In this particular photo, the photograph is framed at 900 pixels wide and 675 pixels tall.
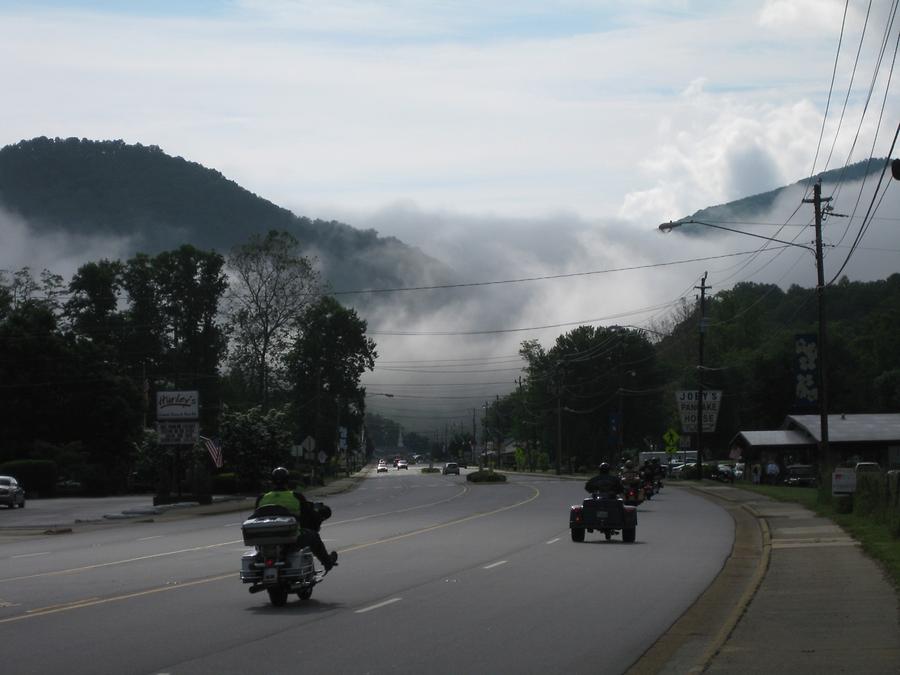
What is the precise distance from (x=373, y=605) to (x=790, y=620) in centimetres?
523

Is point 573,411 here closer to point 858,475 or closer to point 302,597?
point 858,475

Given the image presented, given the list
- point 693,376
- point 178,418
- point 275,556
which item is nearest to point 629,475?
point 178,418

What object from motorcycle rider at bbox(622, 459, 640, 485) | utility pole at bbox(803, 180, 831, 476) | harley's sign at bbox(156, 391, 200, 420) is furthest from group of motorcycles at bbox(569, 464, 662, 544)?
harley's sign at bbox(156, 391, 200, 420)

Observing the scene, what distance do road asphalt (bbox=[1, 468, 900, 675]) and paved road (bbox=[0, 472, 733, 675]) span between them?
0.43 meters

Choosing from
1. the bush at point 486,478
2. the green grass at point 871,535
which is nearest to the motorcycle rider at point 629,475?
the green grass at point 871,535

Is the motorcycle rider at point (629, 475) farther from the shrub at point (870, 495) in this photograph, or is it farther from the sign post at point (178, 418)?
the sign post at point (178, 418)

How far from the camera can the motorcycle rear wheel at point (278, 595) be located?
16328 mm

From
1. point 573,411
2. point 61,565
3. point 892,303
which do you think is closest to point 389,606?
point 61,565

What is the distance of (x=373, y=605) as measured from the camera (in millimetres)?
16422

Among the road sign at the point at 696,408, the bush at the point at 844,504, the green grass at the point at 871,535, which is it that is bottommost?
the green grass at the point at 871,535

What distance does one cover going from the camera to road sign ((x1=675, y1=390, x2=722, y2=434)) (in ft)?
248

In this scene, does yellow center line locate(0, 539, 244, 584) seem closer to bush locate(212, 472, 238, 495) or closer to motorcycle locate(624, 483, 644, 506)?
motorcycle locate(624, 483, 644, 506)

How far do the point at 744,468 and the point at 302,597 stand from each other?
71200mm

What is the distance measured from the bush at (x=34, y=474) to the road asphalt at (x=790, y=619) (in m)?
54.7
